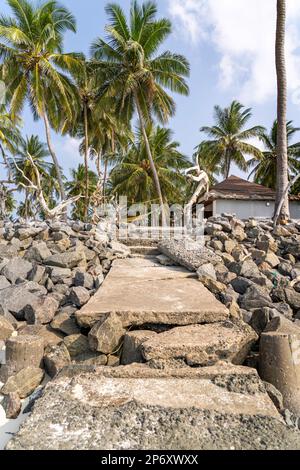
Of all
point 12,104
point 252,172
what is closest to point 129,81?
point 12,104

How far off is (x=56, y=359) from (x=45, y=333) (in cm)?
60

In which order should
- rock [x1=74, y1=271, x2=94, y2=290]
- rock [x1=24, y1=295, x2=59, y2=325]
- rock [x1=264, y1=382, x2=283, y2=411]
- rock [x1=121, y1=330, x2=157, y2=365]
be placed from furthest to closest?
1. rock [x1=74, y1=271, x2=94, y2=290]
2. rock [x1=24, y1=295, x2=59, y2=325]
3. rock [x1=121, y1=330, x2=157, y2=365]
4. rock [x1=264, y1=382, x2=283, y2=411]

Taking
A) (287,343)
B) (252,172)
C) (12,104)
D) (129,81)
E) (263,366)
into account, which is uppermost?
(129,81)

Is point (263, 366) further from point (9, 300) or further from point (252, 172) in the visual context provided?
point (252, 172)

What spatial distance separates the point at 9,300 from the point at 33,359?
3.90ft

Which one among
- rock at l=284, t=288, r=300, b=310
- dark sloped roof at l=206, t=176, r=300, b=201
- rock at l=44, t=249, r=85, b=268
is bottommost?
rock at l=284, t=288, r=300, b=310

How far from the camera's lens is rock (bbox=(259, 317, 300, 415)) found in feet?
6.63

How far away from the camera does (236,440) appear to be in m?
1.36

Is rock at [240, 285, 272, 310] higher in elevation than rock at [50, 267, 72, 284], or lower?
lower

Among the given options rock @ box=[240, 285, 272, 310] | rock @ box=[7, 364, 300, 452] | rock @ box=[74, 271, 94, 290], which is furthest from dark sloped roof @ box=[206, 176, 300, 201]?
rock @ box=[7, 364, 300, 452]

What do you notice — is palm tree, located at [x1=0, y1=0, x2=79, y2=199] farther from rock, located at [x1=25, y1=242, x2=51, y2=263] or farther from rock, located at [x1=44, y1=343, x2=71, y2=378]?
Answer: rock, located at [x1=44, y1=343, x2=71, y2=378]

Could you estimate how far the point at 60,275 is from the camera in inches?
163

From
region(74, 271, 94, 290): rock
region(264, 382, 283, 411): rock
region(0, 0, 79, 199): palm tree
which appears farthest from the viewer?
region(0, 0, 79, 199): palm tree

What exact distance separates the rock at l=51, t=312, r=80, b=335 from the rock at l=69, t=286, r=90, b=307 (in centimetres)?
30
